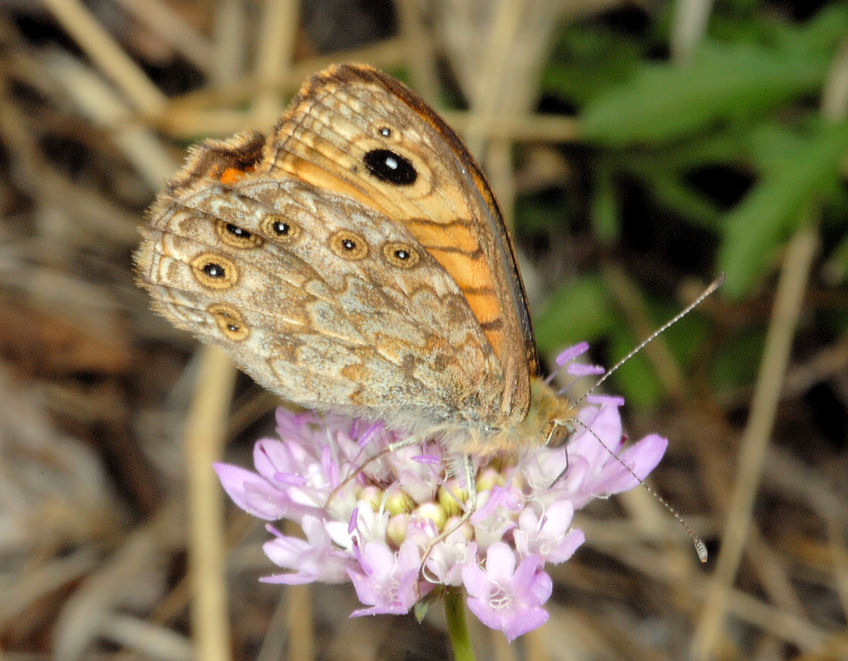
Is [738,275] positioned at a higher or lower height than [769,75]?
lower

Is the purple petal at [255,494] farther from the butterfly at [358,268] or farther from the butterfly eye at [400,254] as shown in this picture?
the butterfly eye at [400,254]

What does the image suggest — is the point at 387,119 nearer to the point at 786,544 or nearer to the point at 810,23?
the point at 810,23

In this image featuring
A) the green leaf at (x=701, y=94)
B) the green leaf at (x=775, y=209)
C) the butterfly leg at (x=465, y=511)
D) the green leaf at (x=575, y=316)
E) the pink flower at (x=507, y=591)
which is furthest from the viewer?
the green leaf at (x=575, y=316)

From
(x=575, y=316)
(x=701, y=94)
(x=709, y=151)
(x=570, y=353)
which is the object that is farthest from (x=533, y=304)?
(x=570, y=353)

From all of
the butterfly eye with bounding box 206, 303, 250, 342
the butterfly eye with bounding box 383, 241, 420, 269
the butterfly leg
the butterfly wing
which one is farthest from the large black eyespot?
the butterfly leg

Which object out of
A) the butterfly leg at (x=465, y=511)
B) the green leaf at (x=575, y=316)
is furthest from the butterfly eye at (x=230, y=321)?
the green leaf at (x=575, y=316)

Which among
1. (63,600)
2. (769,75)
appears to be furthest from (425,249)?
(63,600)

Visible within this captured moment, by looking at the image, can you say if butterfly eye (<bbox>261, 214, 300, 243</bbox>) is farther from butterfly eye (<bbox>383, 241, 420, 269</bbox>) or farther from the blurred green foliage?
the blurred green foliage

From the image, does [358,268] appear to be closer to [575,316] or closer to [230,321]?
[230,321]
